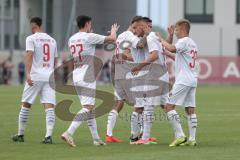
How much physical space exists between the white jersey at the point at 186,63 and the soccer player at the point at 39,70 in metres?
2.47

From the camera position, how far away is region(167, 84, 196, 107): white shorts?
1675 centimetres

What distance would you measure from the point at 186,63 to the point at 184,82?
34cm

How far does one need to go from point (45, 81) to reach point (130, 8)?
71.1m

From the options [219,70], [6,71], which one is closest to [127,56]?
[219,70]

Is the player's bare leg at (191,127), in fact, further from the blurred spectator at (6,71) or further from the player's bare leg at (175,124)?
the blurred spectator at (6,71)

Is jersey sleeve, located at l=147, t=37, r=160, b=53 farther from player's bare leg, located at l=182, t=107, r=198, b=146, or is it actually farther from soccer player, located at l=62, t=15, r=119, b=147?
player's bare leg, located at l=182, t=107, r=198, b=146

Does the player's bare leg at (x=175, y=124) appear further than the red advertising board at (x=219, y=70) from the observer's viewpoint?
No

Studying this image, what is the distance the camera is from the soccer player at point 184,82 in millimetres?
16656

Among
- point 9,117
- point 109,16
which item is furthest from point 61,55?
point 9,117

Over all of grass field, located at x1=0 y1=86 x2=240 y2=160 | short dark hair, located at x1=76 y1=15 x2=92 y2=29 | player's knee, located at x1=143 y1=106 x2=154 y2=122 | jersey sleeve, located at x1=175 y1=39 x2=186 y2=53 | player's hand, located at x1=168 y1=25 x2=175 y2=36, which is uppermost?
short dark hair, located at x1=76 y1=15 x2=92 y2=29

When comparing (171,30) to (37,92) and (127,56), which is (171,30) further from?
(37,92)

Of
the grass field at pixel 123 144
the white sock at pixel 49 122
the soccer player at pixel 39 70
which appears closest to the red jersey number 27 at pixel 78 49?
the soccer player at pixel 39 70

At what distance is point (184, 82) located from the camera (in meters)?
16.7

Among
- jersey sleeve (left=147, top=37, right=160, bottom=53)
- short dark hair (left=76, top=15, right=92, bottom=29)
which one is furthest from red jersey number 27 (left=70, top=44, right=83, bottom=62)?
jersey sleeve (left=147, top=37, right=160, bottom=53)
